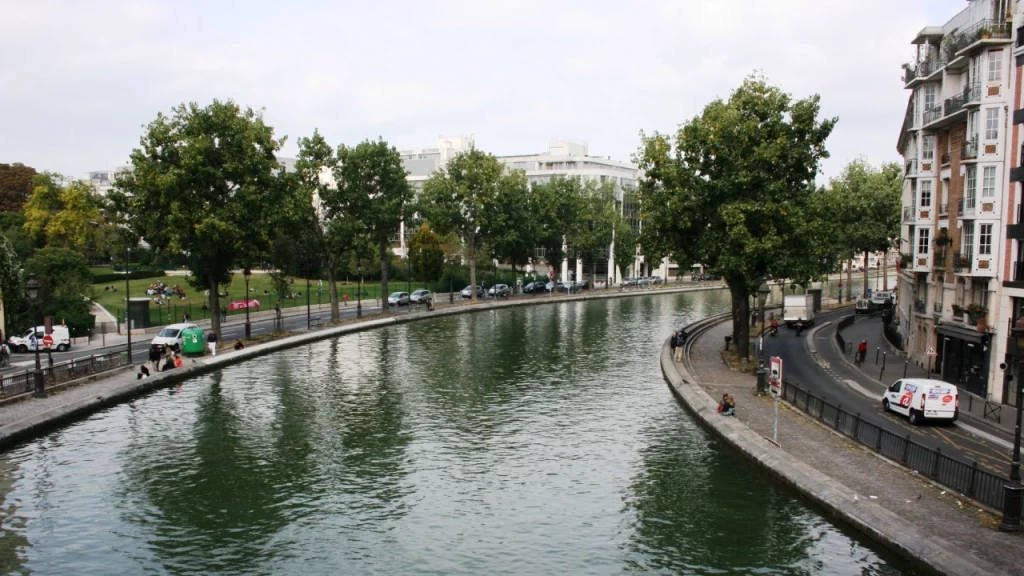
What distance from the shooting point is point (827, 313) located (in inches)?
3339

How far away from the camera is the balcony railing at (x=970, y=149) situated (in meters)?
38.7

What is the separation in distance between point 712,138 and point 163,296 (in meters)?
64.7

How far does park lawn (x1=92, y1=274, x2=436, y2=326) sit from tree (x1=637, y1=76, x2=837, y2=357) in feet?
150

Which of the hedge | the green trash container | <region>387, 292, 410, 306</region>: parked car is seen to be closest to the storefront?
the green trash container

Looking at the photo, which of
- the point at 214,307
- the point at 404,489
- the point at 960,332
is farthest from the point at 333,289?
the point at 960,332

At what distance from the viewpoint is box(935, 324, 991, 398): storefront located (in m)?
37.8

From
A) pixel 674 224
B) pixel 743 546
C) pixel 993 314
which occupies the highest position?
pixel 674 224

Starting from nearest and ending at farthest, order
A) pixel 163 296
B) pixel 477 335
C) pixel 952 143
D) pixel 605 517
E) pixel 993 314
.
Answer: pixel 605 517 < pixel 993 314 < pixel 952 143 < pixel 477 335 < pixel 163 296

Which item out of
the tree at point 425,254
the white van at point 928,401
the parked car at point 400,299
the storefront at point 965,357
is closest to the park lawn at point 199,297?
the parked car at point 400,299

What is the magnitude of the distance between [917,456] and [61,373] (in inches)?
1604

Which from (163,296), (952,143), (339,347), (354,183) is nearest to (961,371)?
(952,143)

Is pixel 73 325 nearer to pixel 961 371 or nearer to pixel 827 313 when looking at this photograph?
pixel 961 371

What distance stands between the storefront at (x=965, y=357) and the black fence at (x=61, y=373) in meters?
47.6

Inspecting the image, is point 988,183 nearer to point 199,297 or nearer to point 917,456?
point 917,456
